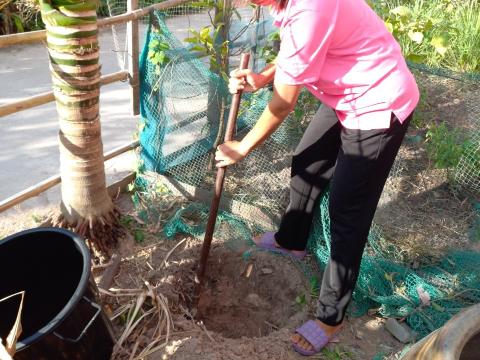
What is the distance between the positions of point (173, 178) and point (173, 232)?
0.49 meters

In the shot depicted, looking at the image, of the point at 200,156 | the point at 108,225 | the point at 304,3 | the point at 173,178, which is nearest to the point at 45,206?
the point at 108,225

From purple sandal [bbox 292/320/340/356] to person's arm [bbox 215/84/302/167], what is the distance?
0.99 m

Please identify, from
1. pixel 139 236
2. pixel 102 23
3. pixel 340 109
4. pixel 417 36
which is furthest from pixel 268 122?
pixel 417 36

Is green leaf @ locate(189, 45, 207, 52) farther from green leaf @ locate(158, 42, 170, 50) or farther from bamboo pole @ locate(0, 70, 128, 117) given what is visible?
bamboo pole @ locate(0, 70, 128, 117)

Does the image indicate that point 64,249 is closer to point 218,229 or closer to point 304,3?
point 218,229

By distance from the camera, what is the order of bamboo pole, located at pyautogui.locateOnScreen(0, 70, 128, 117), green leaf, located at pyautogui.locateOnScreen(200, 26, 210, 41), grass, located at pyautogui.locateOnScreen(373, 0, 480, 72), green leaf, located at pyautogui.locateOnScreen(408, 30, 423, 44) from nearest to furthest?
bamboo pole, located at pyautogui.locateOnScreen(0, 70, 128, 117) < green leaf, located at pyautogui.locateOnScreen(200, 26, 210, 41) < green leaf, located at pyautogui.locateOnScreen(408, 30, 423, 44) < grass, located at pyautogui.locateOnScreen(373, 0, 480, 72)

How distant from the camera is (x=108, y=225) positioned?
2.97 metres

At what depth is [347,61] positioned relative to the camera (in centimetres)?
204

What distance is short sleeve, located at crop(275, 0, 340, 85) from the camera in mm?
1791

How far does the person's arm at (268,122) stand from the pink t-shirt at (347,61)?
0.06 m

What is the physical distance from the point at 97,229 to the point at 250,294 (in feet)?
3.39

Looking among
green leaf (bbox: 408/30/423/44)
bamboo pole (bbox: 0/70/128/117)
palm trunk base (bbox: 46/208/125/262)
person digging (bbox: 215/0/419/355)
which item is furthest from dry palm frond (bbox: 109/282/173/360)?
green leaf (bbox: 408/30/423/44)

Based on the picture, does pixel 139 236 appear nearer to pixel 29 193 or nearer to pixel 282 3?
pixel 29 193

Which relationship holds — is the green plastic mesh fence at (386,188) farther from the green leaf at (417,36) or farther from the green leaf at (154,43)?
the green leaf at (417,36)
